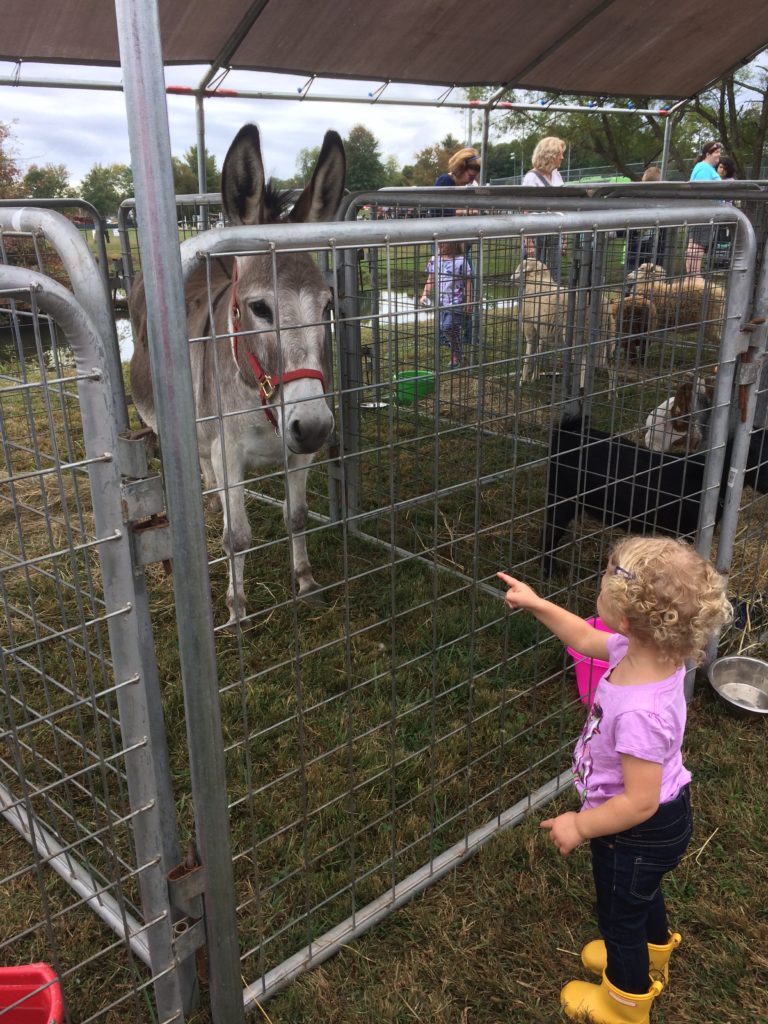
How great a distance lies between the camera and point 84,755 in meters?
2.31

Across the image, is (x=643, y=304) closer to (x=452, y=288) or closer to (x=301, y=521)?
(x=452, y=288)

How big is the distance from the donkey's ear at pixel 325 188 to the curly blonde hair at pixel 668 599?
67.3 inches

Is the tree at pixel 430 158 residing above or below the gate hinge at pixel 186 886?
above

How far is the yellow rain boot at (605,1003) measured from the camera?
1.96 meters

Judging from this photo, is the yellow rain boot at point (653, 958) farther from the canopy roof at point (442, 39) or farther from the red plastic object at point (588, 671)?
the canopy roof at point (442, 39)

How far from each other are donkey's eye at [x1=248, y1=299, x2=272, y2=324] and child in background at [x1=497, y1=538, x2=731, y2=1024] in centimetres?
138

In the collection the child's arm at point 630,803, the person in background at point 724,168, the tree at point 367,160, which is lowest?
the child's arm at point 630,803

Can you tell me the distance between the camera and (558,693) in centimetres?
340

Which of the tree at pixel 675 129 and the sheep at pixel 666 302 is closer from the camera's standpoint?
the sheep at pixel 666 302

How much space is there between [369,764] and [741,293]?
2248 millimetres

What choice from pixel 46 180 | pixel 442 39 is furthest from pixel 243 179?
pixel 46 180

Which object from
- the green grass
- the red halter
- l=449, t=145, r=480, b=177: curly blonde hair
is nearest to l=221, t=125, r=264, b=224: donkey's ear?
the red halter

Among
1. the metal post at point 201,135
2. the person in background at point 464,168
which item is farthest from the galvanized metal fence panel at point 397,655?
the person in background at point 464,168

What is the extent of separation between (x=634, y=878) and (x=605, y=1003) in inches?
17.2
